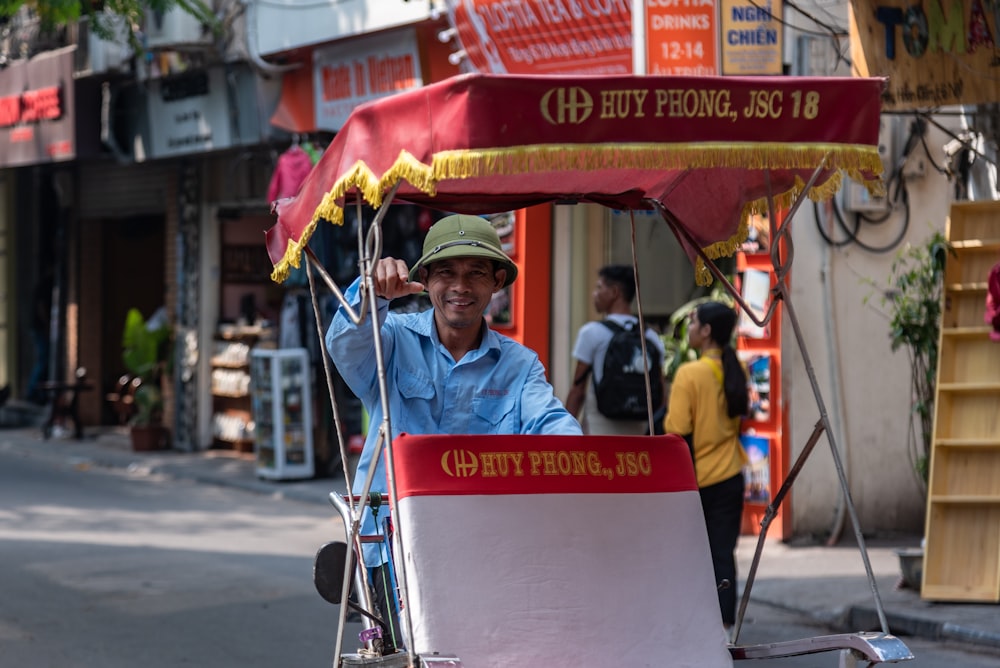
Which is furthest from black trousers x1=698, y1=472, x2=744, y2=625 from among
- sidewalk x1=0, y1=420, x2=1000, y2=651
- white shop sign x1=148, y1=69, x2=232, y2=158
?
white shop sign x1=148, y1=69, x2=232, y2=158

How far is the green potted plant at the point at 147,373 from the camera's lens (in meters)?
17.3

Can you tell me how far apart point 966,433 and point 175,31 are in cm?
967

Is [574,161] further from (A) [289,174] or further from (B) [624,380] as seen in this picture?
(A) [289,174]

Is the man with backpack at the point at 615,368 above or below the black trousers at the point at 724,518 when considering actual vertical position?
above

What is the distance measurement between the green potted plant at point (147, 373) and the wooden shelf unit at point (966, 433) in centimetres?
1109

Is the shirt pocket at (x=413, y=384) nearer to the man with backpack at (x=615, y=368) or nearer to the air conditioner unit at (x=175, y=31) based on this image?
the man with backpack at (x=615, y=368)

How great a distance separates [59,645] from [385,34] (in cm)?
765

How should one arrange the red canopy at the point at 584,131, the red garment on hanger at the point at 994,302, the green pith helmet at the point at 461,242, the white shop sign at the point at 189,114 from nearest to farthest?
the red canopy at the point at 584,131 → the green pith helmet at the point at 461,242 → the red garment on hanger at the point at 994,302 → the white shop sign at the point at 189,114

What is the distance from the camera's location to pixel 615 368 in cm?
800

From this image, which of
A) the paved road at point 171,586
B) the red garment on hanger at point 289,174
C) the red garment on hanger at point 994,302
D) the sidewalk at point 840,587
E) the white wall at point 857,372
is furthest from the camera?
the red garment on hanger at point 289,174

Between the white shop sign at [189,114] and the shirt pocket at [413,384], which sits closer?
the shirt pocket at [413,384]

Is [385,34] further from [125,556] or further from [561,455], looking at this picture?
[561,455]

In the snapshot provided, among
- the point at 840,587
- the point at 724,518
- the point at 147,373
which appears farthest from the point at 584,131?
the point at 147,373

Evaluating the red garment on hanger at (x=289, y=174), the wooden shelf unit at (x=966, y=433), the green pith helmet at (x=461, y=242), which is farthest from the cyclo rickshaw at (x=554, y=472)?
the red garment on hanger at (x=289, y=174)
